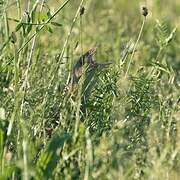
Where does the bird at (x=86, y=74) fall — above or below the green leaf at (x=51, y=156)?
above

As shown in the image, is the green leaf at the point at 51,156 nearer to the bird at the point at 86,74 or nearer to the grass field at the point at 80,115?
the grass field at the point at 80,115

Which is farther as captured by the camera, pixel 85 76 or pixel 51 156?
pixel 85 76

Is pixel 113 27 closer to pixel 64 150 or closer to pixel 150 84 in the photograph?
pixel 150 84

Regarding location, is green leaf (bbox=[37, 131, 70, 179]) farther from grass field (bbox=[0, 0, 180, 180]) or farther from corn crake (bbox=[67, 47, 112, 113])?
corn crake (bbox=[67, 47, 112, 113])

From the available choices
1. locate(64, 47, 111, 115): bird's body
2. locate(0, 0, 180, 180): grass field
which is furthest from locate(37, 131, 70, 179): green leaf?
locate(64, 47, 111, 115): bird's body

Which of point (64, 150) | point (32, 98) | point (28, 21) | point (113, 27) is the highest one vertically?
point (113, 27)

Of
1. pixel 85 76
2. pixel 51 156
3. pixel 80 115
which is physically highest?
pixel 85 76

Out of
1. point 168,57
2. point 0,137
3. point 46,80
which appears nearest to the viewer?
point 0,137

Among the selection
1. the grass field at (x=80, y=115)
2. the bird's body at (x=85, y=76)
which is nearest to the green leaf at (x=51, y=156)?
the grass field at (x=80, y=115)

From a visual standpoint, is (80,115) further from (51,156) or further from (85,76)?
(51,156)

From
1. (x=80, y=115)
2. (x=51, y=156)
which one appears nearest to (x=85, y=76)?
(x=80, y=115)

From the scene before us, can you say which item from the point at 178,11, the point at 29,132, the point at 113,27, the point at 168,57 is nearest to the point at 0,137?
the point at 29,132

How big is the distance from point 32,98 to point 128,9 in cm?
375

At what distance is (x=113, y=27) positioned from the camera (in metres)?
5.32
